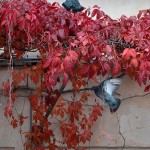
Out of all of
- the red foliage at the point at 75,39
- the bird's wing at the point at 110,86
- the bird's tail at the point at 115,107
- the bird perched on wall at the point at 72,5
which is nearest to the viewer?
the red foliage at the point at 75,39

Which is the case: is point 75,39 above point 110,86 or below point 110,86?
above

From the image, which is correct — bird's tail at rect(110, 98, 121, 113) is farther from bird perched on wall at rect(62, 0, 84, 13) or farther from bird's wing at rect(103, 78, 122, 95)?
bird perched on wall at rect(62, 0, 84, 13)

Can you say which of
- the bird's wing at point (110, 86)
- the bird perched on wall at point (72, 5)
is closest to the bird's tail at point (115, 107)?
the bird's wing at point (110, 86)

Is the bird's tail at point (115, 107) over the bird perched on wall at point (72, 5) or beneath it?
beneath

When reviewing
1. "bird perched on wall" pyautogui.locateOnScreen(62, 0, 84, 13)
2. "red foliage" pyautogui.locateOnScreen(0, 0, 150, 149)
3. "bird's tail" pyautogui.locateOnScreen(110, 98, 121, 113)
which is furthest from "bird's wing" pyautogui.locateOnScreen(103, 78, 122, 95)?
"bird perched on wall" pyautogui.locateOnScreen(62, 0, 84, 13)

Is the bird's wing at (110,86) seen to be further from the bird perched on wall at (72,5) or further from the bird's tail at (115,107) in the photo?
the bird perched on wall at (72,5)

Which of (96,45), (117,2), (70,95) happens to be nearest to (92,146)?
(70,95)

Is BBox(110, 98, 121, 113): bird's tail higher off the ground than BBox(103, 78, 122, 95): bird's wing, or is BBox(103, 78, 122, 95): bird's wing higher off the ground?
BBox(103, 78, 122, 95): bird's wing

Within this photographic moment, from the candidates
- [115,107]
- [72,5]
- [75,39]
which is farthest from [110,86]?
[72,5]

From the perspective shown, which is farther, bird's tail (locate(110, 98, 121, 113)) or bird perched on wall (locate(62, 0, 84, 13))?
bird's tail (locate(110, 98, 121, 113))

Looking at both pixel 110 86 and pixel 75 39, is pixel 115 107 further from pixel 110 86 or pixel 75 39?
pixel 75 39

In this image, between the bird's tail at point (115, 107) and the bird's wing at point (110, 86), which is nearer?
the bird's wing at point (110, 86)

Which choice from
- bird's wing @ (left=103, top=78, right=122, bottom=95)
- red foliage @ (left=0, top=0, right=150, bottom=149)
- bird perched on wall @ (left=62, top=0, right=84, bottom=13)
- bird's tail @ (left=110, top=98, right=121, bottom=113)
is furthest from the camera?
bird's tail @ (left=110, top=98, right=121, bottom=113)

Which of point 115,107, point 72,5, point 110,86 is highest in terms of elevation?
point 72,5
